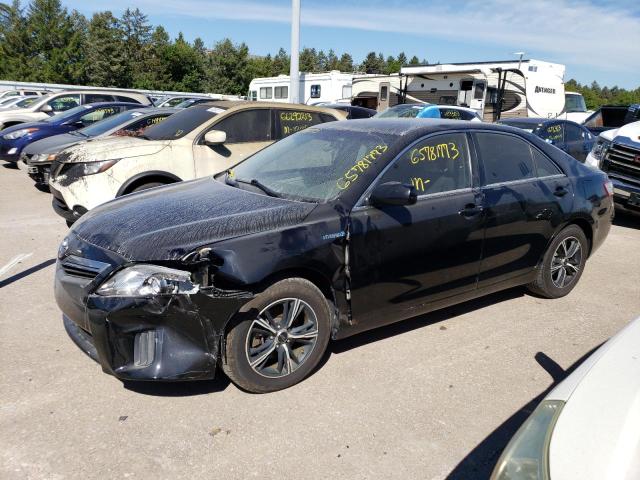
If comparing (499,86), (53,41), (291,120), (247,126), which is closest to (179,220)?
(247,126)

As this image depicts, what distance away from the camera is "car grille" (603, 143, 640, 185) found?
7.81 metres

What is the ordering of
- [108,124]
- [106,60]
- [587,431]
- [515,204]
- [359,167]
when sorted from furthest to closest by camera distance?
1. [106,60]
2. [108,124]
3. [515,204]
4. [359,167]
5. [587,431]

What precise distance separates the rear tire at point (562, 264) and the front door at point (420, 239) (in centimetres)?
102

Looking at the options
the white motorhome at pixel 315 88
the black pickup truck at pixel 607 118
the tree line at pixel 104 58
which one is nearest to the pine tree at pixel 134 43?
the tree line at pixel 104 58

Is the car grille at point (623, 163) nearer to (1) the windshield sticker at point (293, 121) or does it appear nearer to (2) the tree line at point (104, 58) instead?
(1) the windshield sticker at point (293, 121)

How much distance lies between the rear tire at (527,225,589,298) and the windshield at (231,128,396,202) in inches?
79.4

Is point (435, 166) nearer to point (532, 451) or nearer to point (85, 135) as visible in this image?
point (532, 451)

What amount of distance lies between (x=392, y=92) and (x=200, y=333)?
19.6 m

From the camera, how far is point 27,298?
458 cm

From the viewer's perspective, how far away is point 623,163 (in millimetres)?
8000

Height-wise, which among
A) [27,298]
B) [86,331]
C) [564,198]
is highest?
[564,198]

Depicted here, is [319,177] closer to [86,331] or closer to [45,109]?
[86,331]

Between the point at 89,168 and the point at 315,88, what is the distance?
19615mm

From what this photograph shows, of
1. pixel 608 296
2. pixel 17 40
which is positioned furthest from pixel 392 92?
pixel 17 40
